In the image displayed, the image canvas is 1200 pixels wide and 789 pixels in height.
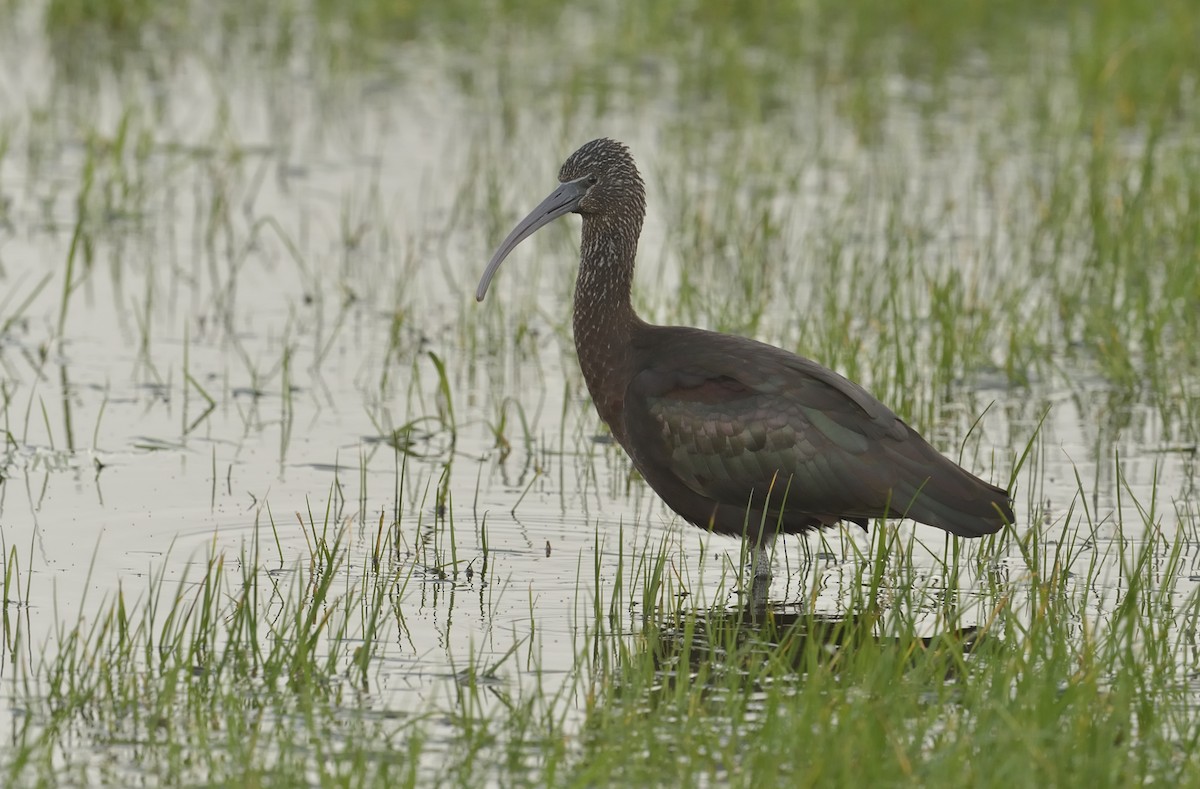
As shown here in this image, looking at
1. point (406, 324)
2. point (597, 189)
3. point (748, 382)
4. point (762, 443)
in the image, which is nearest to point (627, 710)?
point (762, 443)

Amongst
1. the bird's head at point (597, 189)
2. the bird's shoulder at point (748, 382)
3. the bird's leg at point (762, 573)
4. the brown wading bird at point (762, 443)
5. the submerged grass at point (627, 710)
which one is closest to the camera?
the submerged grass at point (627, 710)

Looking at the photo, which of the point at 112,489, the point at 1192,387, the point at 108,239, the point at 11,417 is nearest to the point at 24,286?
the point at 108,239

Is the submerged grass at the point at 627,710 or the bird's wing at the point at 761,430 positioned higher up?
the bird's wing at the point at 761,430

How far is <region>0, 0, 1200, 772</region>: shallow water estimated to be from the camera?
645 cm

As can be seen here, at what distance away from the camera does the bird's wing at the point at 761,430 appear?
19.6ft

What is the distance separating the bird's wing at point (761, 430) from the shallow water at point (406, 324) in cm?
34

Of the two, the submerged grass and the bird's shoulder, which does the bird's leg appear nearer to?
the bird's shoulder

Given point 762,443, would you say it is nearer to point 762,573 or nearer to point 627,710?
point 762,573

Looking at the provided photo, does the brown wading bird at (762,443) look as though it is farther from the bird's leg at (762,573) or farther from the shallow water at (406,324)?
the shallow water at (406,324)

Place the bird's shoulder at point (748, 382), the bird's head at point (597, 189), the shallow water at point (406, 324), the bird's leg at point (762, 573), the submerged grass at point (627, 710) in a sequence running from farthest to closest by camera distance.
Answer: the bird's head at point (597, 189)
the shallow water at point (406, 324)
the bird's leg at point (762, 573)
the bird's shoulder at point (748, 382)
the submerged grass at point (627, 710)

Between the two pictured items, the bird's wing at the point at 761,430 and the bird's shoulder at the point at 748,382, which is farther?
the bird's shoulder at the point at 748,382

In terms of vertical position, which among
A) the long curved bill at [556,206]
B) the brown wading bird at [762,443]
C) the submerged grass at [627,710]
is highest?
the long curved bill at [556,206]

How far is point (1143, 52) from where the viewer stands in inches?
560

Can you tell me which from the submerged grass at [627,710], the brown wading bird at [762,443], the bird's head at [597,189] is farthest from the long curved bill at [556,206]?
the submerged grass at [627,710]
